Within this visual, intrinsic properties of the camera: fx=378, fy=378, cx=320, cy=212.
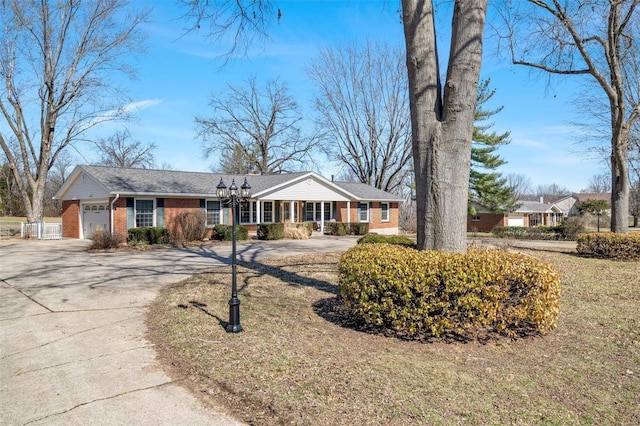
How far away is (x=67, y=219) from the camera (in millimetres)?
20094

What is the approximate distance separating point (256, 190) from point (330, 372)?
18812 millimetres

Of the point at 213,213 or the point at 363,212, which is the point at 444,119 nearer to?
the point at 213,213

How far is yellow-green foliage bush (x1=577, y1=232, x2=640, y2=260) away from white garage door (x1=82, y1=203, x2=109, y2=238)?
19252 millimetres

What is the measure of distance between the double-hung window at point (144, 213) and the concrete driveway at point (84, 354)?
782 cm

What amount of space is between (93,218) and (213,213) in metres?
5.61

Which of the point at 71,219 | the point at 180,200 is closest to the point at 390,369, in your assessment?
the point at 180,200

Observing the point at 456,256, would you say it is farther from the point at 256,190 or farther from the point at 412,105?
the point at 256,190

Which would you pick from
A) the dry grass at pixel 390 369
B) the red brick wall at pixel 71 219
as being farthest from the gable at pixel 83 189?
the dry grass at pixel 390 369

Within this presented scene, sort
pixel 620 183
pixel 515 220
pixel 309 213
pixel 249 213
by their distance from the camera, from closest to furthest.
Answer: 1. pixel 620 183
2. pixel 249 213
3. pixel 309 213
4. pixel 515 220

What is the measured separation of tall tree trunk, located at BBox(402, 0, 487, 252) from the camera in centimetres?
509

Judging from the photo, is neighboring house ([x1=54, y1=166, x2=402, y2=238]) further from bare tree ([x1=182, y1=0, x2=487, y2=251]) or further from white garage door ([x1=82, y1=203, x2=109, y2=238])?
bare tree ([x1=182, y1=0, x2=487, y2=251])

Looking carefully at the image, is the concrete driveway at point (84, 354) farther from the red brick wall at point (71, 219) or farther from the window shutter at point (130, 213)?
the red brick wall at point (71, 219)

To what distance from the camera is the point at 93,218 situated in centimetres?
1833

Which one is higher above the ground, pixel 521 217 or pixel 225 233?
pixel 521 217
